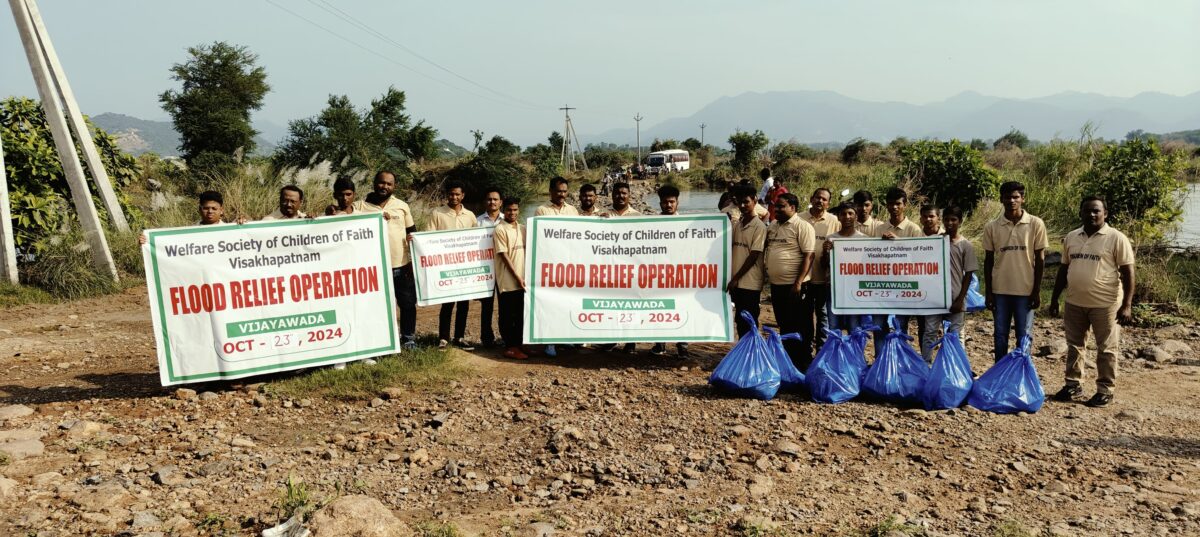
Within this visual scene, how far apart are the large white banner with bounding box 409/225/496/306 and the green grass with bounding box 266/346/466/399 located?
673 millimetres

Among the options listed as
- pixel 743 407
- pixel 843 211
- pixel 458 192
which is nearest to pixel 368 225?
pixel 458 192

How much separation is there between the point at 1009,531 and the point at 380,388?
422cm

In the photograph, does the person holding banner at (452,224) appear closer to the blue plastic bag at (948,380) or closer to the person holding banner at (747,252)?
the person holding banner at (747,252)

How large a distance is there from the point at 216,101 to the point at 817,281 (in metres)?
25.2

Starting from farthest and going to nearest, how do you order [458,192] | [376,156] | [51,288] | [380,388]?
[376,156] < [51,288] < [458,192] < [380,388]

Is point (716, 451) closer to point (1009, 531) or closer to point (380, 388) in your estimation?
point (1009, 531)

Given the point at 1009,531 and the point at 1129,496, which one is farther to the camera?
the point at 1129,496

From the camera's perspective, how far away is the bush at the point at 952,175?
12.9 meters

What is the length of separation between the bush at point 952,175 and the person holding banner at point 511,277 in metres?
8.63

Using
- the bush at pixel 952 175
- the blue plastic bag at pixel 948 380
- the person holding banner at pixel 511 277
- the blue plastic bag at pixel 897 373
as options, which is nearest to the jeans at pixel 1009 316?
the blue plastic bag at pixel 948 380

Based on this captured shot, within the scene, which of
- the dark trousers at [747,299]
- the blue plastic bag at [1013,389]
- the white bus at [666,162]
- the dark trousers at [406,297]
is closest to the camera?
the blue plastic bag at [1013,389]

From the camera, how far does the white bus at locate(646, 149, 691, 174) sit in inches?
1994

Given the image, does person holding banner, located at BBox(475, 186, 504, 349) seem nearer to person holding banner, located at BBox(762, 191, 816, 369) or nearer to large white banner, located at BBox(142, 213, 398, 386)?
large white banner, located at BBox(142, 213, 398, 386)

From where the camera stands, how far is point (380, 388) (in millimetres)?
5973
